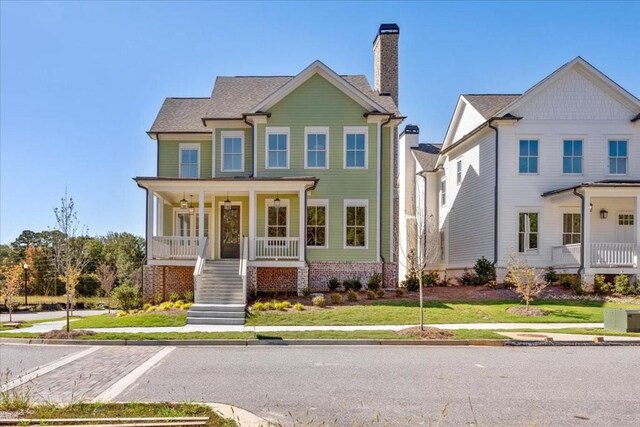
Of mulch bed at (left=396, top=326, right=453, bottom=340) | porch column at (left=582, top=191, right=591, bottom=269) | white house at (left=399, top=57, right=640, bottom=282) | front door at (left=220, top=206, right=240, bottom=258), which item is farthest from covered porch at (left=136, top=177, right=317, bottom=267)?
porch column at (left=582, top=191, right=591, bottom=269)

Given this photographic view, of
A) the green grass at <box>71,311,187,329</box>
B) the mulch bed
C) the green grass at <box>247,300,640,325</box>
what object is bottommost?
the green grass at <box>71,311,187,329</box>

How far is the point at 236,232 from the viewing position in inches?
977

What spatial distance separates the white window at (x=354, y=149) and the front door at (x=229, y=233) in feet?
18.5

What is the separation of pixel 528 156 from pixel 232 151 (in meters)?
13.8

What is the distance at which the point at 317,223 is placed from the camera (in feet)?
80.1

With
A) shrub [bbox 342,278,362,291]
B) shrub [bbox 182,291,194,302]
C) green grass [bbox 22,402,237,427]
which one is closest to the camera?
A: green grass [bbox 22,402,237,427]

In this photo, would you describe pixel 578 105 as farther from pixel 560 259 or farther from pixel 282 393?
pixel 282 393

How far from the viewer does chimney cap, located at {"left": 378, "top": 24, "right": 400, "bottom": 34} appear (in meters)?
27.7

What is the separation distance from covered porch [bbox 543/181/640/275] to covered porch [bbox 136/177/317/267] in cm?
1136

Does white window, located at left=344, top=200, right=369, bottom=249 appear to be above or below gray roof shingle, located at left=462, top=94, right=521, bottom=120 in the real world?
below

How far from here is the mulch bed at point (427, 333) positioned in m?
13.7

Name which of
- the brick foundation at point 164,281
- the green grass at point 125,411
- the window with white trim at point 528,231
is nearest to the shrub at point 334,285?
the brick foundation at point 164,281

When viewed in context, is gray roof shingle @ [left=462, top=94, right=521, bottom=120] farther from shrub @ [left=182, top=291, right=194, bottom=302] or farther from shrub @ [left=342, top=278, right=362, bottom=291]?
shrub @ [left=182, top=291, right=194, bottom=302]

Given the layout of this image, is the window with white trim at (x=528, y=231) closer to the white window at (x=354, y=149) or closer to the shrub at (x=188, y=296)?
the white window at (x=354, y=149)
